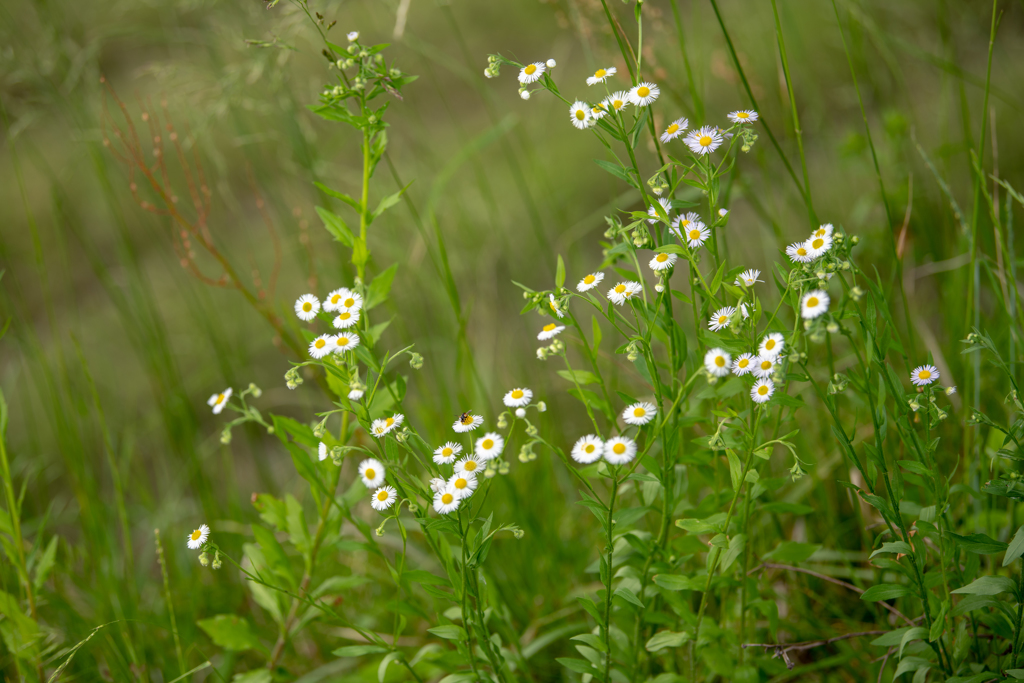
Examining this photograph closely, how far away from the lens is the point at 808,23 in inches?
97.0

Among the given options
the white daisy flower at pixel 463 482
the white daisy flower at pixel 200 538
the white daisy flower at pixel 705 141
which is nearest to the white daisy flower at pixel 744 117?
the white daisy flower at pixel 705 141

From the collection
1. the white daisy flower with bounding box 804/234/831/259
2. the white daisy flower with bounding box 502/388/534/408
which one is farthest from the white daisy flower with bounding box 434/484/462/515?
the white daisy flower with bounding box 804/234/831/259

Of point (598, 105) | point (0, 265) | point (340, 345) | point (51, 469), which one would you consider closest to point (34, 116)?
point (340, 345)

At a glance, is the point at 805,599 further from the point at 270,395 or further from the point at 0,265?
the point at 0,265

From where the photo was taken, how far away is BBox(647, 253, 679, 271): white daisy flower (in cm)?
67

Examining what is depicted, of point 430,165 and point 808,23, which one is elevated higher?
point 808,23

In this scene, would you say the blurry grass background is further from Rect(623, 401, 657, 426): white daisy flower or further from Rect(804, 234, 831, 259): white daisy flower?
Rect(804, 234, 831, 259): white daisy flower

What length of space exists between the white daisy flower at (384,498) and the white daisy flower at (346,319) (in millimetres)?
184

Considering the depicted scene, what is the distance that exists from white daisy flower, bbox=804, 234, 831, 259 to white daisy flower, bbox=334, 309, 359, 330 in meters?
0.48

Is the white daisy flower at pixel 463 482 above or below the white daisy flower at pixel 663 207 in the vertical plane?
below

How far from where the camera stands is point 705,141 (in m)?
0.70

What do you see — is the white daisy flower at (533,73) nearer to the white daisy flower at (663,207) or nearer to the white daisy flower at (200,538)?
the white daisy flower at (663,207)

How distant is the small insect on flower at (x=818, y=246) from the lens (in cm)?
63

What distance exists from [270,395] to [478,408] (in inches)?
42.2
